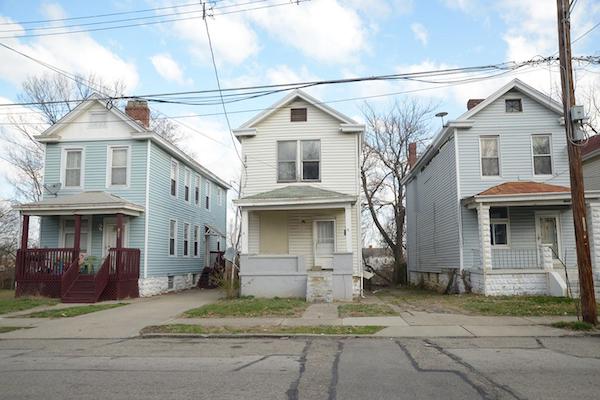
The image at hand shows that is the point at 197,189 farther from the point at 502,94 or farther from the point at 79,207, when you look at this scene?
the point at 502,94

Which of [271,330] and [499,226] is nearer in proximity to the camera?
[271,330]

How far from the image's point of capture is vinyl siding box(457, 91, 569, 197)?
18.7m

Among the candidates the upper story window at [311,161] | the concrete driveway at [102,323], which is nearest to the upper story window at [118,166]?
the concrete driveway at [102,323]

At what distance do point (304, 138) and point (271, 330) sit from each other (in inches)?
400

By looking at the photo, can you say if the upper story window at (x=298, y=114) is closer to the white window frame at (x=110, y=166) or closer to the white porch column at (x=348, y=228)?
the white porch column at (x=348, y=228)

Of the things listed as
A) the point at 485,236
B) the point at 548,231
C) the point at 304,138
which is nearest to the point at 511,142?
the point at 548,231

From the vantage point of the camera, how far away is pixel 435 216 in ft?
74.4

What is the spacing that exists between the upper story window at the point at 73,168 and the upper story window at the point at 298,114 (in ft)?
29.4

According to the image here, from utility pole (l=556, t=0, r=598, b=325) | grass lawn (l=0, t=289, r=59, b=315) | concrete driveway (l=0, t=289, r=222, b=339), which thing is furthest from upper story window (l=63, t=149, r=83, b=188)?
utility pole (l=556, t=0, r=598, b=325)

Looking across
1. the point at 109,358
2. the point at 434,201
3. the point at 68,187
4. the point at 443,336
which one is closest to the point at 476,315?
the point at 443,336

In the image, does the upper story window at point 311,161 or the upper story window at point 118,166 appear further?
the upper story window at point 118,166

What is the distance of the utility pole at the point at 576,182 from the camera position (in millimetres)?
10242

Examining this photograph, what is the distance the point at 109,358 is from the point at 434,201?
1764 cm

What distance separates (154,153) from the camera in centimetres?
2058
